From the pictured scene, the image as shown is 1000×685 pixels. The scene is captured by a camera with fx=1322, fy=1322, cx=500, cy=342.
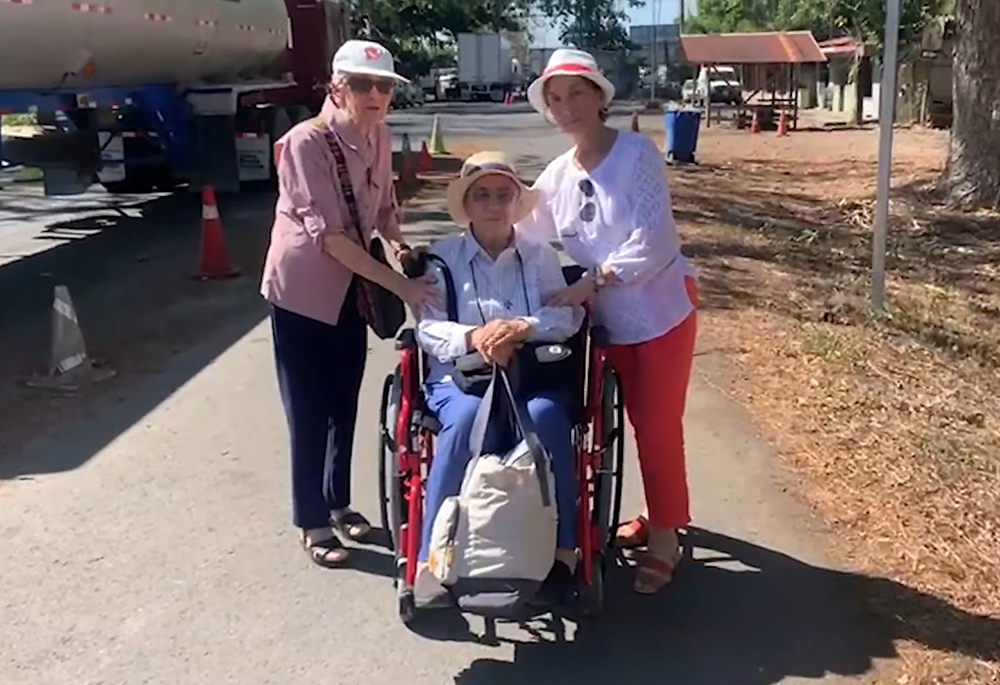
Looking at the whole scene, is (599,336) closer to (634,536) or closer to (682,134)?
(634,536)

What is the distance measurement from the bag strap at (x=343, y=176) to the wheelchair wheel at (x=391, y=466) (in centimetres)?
55

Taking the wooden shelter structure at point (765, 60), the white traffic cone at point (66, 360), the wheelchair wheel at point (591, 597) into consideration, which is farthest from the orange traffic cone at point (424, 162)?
the wooden shelter structure at point (765, 60)

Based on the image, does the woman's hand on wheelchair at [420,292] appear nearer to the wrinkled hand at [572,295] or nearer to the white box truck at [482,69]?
the wrinkled hand at [572,295]

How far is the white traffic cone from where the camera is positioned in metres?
7.35

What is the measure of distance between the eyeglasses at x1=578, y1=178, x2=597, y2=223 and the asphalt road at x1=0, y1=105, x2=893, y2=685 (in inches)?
50.2

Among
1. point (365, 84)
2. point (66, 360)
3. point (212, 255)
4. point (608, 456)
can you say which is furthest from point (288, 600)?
point (212, 255)

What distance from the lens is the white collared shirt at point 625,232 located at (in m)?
4.21

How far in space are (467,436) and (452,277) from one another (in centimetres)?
60

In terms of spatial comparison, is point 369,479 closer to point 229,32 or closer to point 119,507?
point 119,507

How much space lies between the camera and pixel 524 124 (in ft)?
119

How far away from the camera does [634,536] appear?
16.0ft

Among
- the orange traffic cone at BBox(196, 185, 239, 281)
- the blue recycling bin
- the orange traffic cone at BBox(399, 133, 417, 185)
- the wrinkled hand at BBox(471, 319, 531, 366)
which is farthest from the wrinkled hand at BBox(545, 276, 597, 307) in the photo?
the blue recycling bin

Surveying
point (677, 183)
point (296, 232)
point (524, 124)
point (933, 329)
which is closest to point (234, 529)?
point (296, 232)

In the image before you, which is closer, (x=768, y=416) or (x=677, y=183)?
(x=768, y=416)
